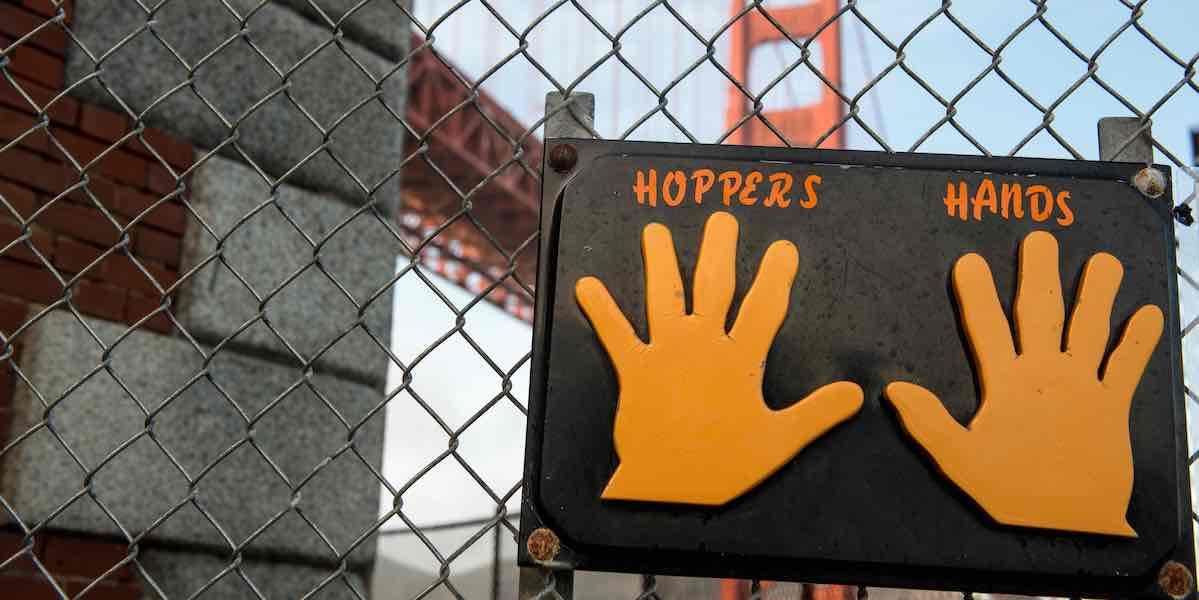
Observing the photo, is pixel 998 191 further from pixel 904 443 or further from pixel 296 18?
pixel 296 18

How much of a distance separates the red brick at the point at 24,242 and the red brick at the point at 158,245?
0.63 feet

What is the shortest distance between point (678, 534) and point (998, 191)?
0.56 metres

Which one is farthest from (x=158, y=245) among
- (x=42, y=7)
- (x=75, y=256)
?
(x=42, y=7)

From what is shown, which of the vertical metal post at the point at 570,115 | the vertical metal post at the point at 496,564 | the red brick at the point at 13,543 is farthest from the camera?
the vertical metal post at the point at 496,564

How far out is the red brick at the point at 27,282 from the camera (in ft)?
7.61

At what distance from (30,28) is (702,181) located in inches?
72.2

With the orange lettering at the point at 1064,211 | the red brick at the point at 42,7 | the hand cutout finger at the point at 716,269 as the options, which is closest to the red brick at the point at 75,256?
the red brick at the point at 42,7

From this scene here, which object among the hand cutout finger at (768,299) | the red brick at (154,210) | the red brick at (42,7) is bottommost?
the hand cutout finger at (768,299)

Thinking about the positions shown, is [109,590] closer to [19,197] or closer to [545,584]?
[19,197]

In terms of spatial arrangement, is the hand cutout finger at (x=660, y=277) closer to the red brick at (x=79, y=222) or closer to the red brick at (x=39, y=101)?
the red brick at (x=79, y=222)

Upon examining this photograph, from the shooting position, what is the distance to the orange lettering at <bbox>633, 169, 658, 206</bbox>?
1.34 metres

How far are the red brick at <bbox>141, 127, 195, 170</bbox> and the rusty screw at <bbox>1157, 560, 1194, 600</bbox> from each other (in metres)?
2.21

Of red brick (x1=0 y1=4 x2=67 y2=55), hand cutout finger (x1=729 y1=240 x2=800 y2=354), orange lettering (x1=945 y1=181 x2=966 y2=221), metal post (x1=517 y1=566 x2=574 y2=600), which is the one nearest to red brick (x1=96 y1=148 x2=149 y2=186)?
red brick (x1=0 y1=4 x2=67 y2=55)

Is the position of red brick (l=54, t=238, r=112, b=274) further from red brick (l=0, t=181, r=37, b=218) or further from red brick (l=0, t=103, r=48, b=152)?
red brick (l=0, t=103, r=48, b=152)
